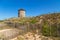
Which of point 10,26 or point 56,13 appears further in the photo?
point 56,13

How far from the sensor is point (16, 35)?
5.08m

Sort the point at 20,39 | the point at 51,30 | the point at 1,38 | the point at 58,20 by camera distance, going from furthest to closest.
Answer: the point at 58,20, the point at 51,30, the point at 20,39, the point at 1,38

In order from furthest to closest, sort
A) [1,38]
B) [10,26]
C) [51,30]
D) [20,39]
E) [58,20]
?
[10,26]
[58,20]
[51,30]
[20,39]
[1,38]

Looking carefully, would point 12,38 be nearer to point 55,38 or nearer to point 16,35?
point 16,35

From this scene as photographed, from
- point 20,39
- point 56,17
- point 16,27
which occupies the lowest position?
point 20,39

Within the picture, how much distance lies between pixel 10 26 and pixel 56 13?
251cm

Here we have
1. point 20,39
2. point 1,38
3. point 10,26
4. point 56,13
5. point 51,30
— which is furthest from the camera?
point 56,13

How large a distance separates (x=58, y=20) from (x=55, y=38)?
1.29m

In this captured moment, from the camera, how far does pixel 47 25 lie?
5.55 meters

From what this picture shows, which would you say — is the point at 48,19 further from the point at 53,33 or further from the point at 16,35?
the point at 16,35

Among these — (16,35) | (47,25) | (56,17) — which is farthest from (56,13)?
(16,35)

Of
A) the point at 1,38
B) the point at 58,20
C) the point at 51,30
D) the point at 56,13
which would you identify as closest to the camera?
the point at 1,38

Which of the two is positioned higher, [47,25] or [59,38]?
[47,25]

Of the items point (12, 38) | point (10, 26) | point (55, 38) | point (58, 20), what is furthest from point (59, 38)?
point (10, 26)
